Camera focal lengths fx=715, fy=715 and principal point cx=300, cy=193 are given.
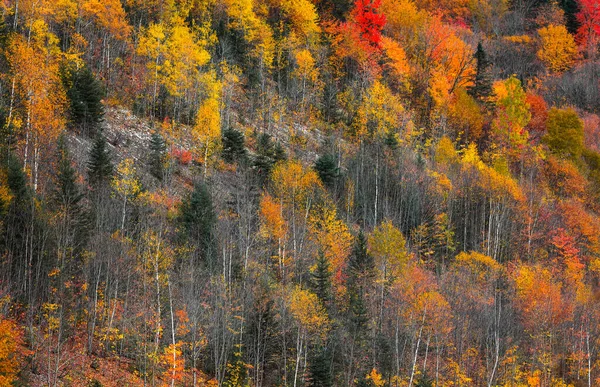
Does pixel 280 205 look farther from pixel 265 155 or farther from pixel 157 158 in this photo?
pixel 157 158

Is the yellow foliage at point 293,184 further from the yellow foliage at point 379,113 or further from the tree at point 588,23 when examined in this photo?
the tree at point 588,23

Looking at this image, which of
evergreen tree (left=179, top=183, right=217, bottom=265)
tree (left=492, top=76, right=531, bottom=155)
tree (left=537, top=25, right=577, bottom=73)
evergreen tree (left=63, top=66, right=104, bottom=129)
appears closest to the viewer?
evergreen tree (left=179, top=183, right=217, bottom=265)

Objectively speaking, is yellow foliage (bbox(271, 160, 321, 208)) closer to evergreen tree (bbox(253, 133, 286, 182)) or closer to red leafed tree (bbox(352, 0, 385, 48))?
evergreen tree (bbox(253, 133, 286, 182))

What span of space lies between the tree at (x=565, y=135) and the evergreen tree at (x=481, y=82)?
772 cm

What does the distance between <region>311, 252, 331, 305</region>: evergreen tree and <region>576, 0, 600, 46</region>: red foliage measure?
7044 cm

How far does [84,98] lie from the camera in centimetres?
5275

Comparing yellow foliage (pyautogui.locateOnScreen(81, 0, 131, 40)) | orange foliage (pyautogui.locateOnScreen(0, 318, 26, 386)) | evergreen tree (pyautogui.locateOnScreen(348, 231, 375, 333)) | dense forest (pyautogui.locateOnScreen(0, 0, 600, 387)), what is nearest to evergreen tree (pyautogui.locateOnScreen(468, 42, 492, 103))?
dense forest (pyautogui.locateOnScreen(0, 0, 600, 387))

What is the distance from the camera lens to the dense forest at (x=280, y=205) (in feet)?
131

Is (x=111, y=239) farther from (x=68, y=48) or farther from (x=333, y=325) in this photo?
(x=68, y=48)

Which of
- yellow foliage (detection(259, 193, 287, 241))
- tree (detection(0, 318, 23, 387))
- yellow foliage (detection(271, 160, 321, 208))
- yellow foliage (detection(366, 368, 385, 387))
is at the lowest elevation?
yellow foliage (detection(366, 368, 385, 387))

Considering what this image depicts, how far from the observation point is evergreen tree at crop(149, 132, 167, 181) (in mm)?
52925

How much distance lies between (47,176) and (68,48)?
18119mm

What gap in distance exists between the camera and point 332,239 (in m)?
52.8

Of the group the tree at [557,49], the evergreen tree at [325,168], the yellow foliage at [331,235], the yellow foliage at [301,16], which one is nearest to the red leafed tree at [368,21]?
the yellow foliage at [301,16]
